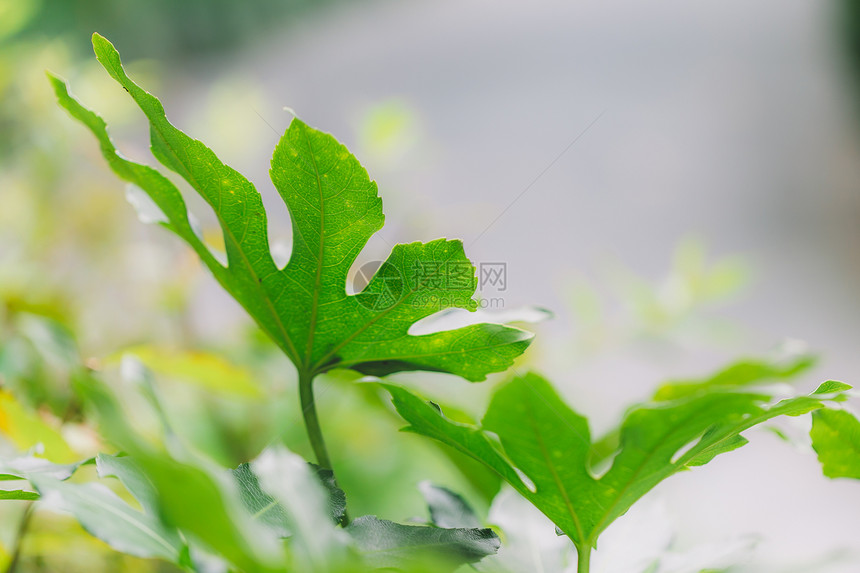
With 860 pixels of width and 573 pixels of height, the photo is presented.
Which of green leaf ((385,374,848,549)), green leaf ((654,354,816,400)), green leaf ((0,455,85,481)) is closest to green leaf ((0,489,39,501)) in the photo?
green leaf ((0,455,85,481))

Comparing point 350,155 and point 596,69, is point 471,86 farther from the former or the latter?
point 350,155

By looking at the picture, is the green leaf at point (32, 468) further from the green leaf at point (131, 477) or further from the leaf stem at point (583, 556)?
the leaf stem at point (583, 556)

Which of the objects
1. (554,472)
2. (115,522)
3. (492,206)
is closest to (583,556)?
(554,472)

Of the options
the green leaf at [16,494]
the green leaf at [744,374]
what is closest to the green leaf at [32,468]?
the green leaf at [16,494]

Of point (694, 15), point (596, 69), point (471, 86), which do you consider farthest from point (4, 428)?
point (694, 15)

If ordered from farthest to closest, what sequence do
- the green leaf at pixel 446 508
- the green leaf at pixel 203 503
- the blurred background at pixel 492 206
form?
the blurred background at pixel 492 206 → the green leaf at pixel 446 508 → the green leaf at pixel 203 503
